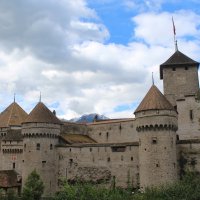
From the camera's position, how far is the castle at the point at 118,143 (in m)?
45.6

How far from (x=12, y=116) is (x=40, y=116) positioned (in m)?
11.4

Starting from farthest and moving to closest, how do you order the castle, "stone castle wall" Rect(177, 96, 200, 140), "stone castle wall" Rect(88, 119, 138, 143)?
"stone castle wall" Rect(88, 119, 138, 143), "stone castle wall" Rect(177, 96, 200, 140), the castle

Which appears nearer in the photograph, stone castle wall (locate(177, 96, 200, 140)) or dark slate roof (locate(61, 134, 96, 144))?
stone castle wall (locate(177, 96, 200, 140))

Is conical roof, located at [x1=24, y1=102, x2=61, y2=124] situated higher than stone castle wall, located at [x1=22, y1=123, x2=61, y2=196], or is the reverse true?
conical roof, located at [x1=24, y1=102, x2=61, y2=124]

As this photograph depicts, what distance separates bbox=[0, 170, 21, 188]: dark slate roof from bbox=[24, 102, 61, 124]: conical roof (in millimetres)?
7843

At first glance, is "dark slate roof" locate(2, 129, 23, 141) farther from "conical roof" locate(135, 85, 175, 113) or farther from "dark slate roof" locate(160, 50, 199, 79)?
"dark slate roof" locate(160, 50, 199, 79)

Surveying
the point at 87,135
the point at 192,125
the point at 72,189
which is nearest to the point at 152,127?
the point at 192,125

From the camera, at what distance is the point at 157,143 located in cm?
4534

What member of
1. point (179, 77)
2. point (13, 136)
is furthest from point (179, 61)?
point (13, 136)

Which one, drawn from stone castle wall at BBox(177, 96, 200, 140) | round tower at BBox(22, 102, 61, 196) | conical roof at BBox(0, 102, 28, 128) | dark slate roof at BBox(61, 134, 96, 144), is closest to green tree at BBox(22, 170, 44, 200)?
round tower at BBox(22, 102, 61, 196)

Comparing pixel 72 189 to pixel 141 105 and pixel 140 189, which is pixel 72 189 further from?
pixel 141 105

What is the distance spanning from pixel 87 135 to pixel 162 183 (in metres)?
23.5

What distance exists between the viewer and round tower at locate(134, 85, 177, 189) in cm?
4456

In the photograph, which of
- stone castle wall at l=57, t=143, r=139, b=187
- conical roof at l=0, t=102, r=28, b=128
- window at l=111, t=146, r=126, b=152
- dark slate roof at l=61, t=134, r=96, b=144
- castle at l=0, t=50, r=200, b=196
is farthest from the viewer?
conical roof at l=0, t=102, r=28, b=128
